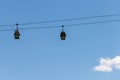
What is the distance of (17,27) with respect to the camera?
789 inches

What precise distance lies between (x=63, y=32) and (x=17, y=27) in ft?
18.1

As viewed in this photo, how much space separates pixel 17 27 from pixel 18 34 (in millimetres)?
1062

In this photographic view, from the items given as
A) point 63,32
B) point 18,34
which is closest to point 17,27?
point 18,34

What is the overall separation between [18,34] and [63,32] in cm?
524

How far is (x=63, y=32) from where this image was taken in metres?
20.0

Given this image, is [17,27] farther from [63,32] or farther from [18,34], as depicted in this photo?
[63,32]

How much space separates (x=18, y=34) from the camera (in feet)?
63.9
